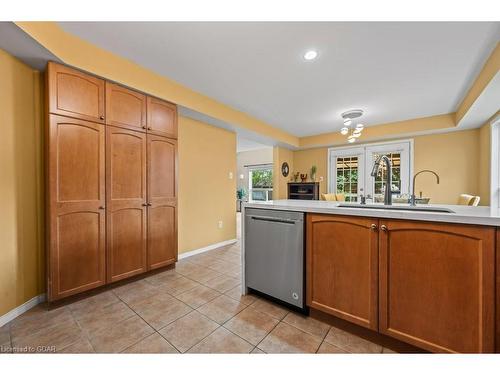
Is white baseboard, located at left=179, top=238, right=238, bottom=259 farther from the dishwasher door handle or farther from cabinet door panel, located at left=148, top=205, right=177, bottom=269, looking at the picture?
the dishwasher door handle

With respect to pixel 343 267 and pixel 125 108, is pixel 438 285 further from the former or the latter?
pixel 125 108

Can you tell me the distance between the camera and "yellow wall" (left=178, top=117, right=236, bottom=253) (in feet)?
10.1

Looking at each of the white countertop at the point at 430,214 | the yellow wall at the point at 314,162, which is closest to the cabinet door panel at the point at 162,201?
the white countertop at the point at 430,214

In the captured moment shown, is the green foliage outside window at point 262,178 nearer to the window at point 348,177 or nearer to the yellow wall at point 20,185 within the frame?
the window at point 348,177

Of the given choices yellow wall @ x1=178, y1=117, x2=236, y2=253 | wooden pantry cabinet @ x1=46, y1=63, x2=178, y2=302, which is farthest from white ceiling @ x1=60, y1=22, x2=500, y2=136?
yellow wall @ x1=178, y1=117, x2=236, y2=253

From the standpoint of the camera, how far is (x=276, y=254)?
170 cm

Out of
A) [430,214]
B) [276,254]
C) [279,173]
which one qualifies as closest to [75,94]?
[276,254]

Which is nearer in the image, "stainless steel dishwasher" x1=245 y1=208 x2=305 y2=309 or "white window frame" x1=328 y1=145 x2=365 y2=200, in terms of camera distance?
"stainless steel dishwasher" x1=245 y1=208 x2=305 y2=309

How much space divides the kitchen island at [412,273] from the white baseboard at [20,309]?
2296 mm

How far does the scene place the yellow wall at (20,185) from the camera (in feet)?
5.10

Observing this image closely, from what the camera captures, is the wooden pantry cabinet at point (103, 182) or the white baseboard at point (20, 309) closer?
the white baseboard at point (20, 309)

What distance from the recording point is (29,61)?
166 cm
